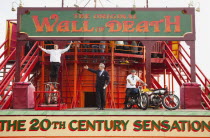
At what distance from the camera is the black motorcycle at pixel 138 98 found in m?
12.0

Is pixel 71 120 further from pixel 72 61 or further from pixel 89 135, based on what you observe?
pixel 72 61

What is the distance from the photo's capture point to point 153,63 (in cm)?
2000

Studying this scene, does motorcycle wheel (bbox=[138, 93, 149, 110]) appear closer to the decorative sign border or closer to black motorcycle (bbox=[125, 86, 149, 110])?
black motorcycle (bbox=[125, 86, 149, 110])

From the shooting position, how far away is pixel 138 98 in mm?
12477

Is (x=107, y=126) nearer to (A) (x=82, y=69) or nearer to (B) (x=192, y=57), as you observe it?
(B) (x=192, y=57)

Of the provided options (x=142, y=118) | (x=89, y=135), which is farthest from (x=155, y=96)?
(x=89, y=135)

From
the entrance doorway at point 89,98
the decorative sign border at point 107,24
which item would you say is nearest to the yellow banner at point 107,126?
the decorative sign border at point 107,24

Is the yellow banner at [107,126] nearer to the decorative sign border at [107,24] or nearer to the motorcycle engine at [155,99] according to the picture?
the motorcycle engine at [155,99]

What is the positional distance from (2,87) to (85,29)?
18.3 ft

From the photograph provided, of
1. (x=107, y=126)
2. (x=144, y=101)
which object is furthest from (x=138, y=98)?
(x=107, y=126)

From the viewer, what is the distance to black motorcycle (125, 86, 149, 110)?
12.0m

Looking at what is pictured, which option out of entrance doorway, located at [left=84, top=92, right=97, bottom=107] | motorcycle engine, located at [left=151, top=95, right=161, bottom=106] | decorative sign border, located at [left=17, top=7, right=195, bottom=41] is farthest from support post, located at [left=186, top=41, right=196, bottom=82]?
A: entrance doorway, located at [left=84, top=92, right=97, bottom=107]

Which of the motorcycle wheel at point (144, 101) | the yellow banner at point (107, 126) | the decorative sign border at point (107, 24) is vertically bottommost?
the yellow banner at point (107, 126)

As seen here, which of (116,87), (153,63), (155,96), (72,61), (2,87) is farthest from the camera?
(153,63)
